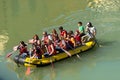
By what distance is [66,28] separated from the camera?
2339 centimetres

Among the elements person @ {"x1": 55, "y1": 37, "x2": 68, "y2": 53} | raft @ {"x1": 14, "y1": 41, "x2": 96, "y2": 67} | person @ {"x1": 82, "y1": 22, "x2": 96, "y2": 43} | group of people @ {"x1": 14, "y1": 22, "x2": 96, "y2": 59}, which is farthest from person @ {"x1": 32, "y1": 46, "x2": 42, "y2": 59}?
person @ {"x1": 82, "y1": 22, "x2": 96, "y2": 43}

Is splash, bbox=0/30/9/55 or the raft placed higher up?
splash, bbox=0/30/9/55

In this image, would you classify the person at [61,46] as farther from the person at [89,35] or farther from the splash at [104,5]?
the splash at [104,5]

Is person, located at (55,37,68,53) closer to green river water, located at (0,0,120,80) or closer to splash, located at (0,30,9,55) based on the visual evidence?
green river water, located at (0,0,120,80)

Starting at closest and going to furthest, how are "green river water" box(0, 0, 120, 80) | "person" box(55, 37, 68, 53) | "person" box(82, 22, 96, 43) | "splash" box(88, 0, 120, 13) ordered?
"green river water" box(0, 0, 120, 80) → "person" box(55, 37, 68, 53) → "person" box(82, 22, 96, 43) → "splash" box(88, 0, 120, 13)

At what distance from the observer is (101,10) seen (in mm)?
26594

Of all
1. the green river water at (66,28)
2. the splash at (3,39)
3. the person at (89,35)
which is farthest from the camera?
the splash at (3,39)

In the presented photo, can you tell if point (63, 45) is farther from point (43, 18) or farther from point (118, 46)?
point (43, 18)

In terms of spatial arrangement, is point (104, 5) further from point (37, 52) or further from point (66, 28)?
point (37, 52)

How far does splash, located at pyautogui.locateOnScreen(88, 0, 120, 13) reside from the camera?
2664cm

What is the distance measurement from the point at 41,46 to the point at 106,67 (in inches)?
141

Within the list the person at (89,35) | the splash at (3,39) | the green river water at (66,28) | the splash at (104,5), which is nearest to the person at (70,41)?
the green river water at (66,28)

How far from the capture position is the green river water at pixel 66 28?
17.2 metres

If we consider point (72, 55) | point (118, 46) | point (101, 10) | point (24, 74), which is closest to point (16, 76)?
point (24, 74)
